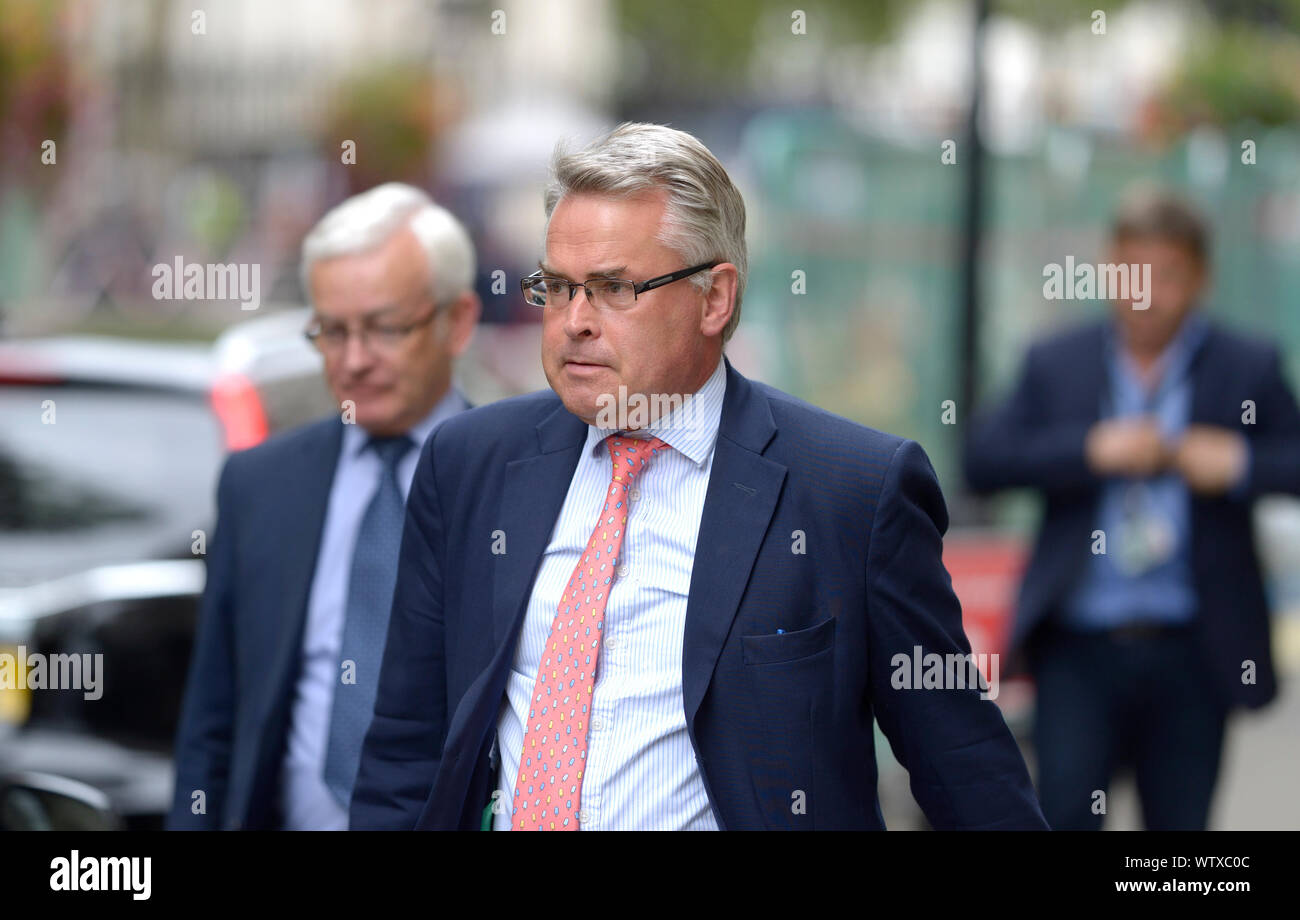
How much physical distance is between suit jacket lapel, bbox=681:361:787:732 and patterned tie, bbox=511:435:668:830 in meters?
0.13

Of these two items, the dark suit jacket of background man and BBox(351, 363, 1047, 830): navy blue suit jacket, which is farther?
the dark suit jacket of background man

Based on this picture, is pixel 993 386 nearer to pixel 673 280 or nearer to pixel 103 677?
pixel 103 677

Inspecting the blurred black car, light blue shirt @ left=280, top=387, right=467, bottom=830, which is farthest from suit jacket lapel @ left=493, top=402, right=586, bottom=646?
the blurred black car

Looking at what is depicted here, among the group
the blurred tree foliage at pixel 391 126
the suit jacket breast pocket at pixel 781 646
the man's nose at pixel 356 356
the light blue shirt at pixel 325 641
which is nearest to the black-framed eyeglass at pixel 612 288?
the suit jacket breast pocket at pixel 781 646

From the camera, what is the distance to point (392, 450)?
3.38 m

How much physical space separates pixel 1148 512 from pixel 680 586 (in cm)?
249

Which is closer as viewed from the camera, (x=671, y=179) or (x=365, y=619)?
(x=671, y=179)

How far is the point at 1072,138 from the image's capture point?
33.5ft

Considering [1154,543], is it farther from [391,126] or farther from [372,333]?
[391,126]

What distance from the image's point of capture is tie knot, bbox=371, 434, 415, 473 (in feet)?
11.0

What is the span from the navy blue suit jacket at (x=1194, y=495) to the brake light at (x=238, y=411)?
2.04m

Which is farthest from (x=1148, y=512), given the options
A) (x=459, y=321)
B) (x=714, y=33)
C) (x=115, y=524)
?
(x=714, y=33)

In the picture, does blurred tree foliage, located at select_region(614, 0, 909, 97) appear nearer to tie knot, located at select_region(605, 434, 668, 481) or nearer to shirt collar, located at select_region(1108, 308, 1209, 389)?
shirt collar, located at select_region(1108, 308, 1209, 389)

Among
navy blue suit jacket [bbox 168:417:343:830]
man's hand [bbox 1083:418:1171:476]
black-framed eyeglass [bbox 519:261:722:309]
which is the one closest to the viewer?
black-framed eyeglass [bbox 519:261:722:309]
